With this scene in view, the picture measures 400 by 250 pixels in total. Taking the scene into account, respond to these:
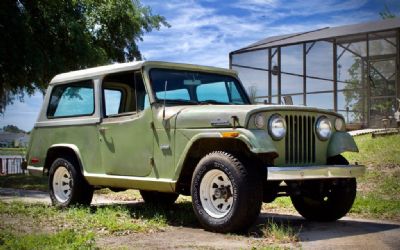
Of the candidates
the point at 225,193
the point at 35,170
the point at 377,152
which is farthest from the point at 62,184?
the point at 377,152

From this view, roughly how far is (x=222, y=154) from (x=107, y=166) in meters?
2.18

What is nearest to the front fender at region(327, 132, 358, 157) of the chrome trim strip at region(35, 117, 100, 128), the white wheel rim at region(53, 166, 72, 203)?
the chrome trim strip at region(35, 117, 100, 128)

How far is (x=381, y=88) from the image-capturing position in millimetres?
21359

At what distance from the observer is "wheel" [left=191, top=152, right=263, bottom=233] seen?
5637mm

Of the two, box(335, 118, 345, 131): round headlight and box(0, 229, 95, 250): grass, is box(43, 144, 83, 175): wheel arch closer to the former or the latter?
box(0, 229, 95, 250): grass

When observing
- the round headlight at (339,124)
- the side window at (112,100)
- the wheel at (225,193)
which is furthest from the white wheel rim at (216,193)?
the side window at (112,100)

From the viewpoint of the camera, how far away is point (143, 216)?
24.1 ft

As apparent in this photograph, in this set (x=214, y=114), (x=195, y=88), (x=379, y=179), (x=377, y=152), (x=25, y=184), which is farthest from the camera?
(x=25, y=184)

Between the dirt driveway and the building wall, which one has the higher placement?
the building wall

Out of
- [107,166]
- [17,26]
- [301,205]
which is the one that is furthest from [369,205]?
[17,26]

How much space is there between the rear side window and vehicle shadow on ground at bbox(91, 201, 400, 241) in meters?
1.47

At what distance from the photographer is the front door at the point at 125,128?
6.92 metres

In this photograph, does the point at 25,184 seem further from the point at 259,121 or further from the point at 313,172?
the point at 313,172

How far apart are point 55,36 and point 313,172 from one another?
13.0m
